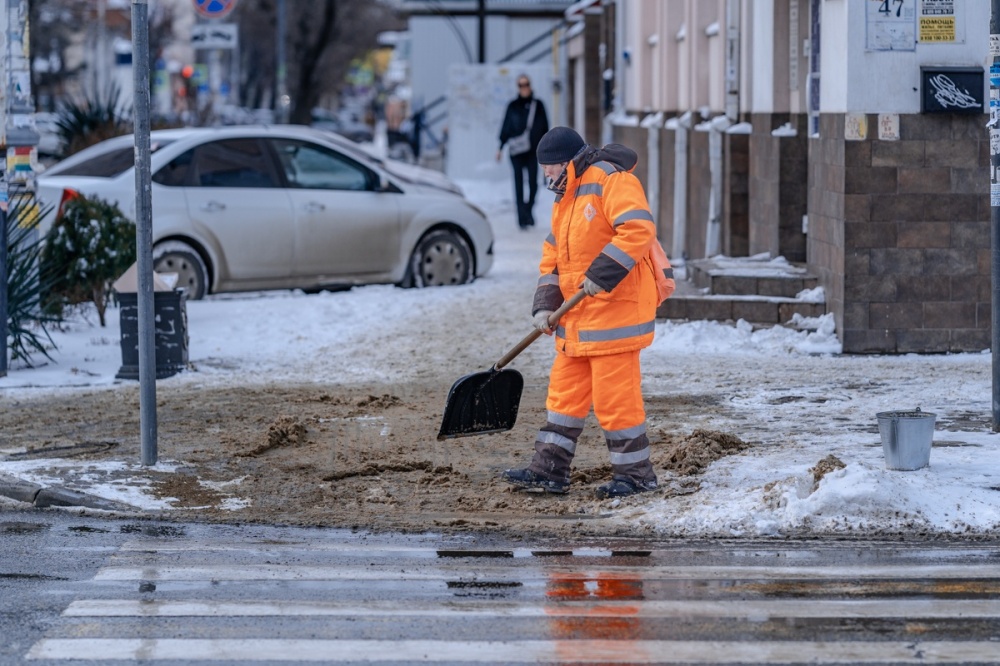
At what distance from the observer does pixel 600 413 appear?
7582 mm

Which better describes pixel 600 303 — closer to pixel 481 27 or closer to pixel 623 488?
pixel 623 488

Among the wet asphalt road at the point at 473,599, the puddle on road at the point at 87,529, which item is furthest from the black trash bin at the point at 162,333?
the wet asphalt road at the point at 473,599

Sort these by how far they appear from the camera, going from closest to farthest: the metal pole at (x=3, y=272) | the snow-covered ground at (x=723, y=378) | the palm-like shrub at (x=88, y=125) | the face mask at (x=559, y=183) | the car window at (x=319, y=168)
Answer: the snow-covered ground at (x=723, y=378) < the face mask at (x=559, y=183) < the metal pole at (x=3, y=272) < the car window at (x=319, y=168) < the palm-like shrub at (x=88, y=125)

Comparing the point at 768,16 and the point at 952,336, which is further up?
the point at 768,16

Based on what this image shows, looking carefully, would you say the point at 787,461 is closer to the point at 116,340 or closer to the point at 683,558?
the point at 683,558

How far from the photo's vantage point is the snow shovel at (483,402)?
800 cm

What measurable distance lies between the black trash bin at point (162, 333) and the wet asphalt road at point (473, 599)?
375 centimetres

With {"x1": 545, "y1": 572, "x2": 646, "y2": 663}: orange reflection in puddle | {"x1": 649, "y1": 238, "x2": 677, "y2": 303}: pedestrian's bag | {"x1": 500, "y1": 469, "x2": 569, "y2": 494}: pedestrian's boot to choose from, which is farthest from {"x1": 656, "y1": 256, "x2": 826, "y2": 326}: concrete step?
{"x1": 545, "y1": 572, "x2": 646, "y2": 663}: orange reflection in puddle

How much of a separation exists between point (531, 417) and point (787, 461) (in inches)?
79.8

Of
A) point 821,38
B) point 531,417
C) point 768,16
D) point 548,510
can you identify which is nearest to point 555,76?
point 768,16

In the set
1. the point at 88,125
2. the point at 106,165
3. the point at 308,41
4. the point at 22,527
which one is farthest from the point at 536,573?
the point at 308,41

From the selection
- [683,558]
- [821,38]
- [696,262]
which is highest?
[821,38]

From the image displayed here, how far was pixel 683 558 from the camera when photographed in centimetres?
668

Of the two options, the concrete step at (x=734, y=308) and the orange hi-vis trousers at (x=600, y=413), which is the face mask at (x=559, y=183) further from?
the concrete step at (x=734, y=308)
